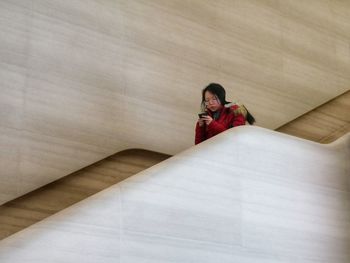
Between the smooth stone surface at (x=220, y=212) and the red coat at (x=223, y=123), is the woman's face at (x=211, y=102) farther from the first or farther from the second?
the smooth stone surface at (x=220, y=212)

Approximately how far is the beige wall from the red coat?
99 cm

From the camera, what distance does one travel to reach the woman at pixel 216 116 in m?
3.09

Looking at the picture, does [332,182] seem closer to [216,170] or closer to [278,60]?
[216,170]

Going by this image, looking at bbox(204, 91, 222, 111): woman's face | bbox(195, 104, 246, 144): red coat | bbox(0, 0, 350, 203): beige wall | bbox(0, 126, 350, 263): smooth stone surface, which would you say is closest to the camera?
bbox(0, 126, 350, 263): smooth stone surface

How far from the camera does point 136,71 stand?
4.18 m

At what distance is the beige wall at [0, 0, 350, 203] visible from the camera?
373 cm

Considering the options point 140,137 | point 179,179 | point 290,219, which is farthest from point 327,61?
point 179,179

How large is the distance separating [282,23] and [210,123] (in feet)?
7.23

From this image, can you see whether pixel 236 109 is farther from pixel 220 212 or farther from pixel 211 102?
pixel 220 212

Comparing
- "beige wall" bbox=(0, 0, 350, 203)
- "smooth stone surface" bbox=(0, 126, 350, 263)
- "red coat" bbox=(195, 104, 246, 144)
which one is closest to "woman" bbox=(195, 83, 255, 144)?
"red coat" bbox=(195, 104, 246, 144)

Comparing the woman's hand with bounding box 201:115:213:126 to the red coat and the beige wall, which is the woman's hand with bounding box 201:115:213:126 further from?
the beige wall

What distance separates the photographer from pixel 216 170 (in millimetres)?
2621

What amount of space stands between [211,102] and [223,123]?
169 mm

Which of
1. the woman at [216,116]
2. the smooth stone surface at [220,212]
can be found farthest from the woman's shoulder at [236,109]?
the smooth stone surface at [220,212]
